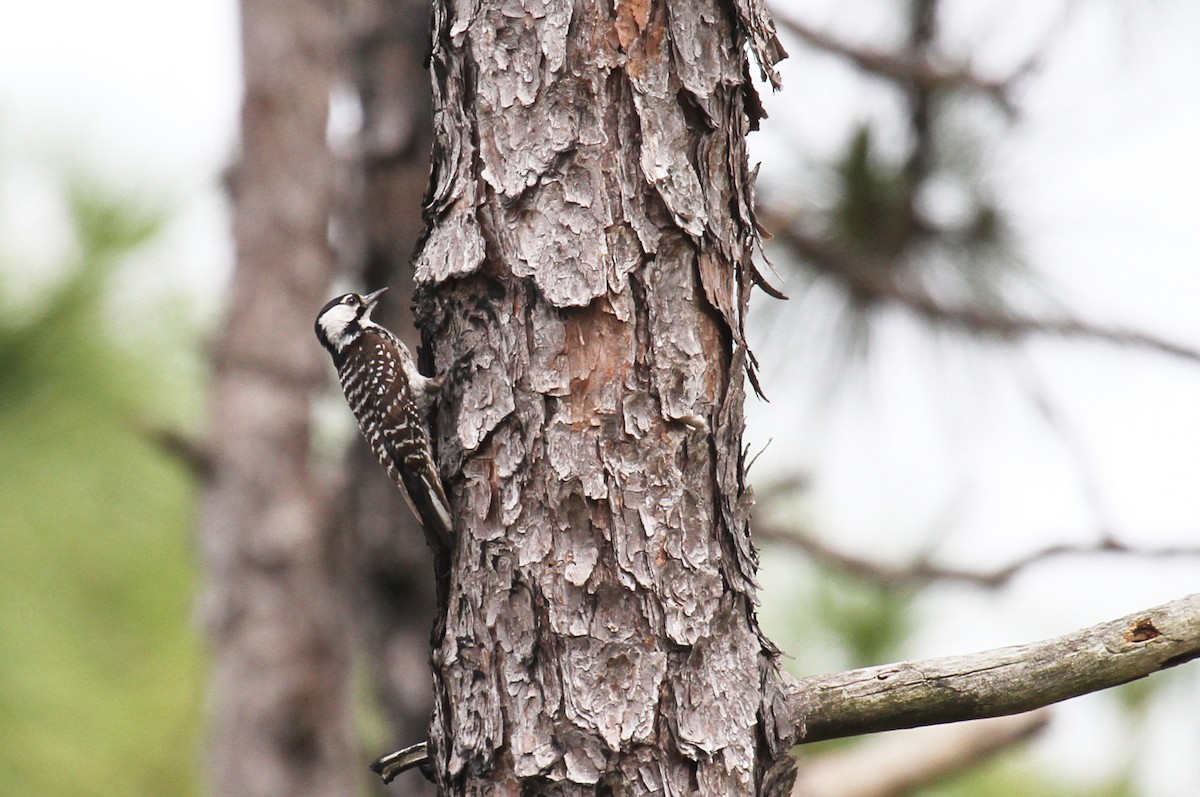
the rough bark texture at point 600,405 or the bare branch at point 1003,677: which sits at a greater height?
the rough bark texture at point 600,405

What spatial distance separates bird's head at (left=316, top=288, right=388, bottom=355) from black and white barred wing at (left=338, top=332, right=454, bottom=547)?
11 centimetres

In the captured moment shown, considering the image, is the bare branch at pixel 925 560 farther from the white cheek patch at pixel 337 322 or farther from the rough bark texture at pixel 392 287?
the white cheek patch at pixel 337 322

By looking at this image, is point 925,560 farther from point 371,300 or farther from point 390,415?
point 371,300

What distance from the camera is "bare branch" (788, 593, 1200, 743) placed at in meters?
1.63

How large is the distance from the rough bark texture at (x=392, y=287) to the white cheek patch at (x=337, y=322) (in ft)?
1.04

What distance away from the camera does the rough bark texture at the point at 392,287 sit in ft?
12.8

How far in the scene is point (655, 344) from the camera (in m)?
1.83

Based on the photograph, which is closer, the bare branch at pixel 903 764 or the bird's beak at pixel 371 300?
the bare branch at pixel 903 764

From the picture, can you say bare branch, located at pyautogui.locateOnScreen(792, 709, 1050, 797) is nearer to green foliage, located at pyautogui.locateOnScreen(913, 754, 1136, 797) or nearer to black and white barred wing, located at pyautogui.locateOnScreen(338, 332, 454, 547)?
black and white barred wing, located at pyautogui.locateOnScreen(338, 332, 454, 547)

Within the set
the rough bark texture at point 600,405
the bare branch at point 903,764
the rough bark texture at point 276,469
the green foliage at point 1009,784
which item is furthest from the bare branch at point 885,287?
the green foliage at point 1009,784

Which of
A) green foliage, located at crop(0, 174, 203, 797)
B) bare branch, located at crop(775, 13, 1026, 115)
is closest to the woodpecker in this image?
green foliage, located at crop(0, 174, 203, 797)

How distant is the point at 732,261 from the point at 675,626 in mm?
607

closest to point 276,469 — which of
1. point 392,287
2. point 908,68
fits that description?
point 392,287

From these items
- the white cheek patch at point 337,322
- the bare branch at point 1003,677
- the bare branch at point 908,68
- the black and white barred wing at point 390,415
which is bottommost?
the bare branch at point 1003,677
